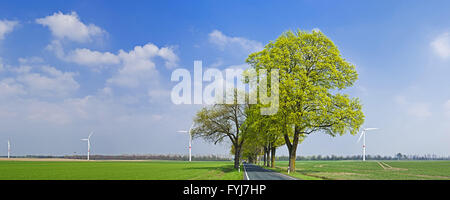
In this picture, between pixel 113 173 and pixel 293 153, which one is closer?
pixel 113 173

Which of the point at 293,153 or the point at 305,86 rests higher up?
the point at 305,86

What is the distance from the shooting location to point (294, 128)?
42938 mm

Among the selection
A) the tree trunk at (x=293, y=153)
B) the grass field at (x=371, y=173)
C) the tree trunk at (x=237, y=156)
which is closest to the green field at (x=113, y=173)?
the tree trunk at (x=237, y=156)

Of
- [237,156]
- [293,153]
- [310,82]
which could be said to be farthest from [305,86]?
[237,156]

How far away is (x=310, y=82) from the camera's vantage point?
4038 centimetres

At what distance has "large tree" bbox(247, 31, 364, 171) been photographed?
3866 centimetres

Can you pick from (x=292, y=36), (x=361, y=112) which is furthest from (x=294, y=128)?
(x=292, y=36)

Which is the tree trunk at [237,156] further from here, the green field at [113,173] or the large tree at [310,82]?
the large tree at [310,82]

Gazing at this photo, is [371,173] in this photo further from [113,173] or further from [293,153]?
[113,173]

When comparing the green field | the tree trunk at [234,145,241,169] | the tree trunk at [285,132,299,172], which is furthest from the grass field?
the green field

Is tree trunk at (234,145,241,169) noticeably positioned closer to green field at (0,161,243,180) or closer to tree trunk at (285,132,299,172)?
green field at (0,161,243,180)

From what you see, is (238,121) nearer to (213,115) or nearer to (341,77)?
(213,115)

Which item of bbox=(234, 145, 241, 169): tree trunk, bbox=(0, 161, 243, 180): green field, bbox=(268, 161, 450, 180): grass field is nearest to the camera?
bbox=(0, 161, 243, 180): green field
